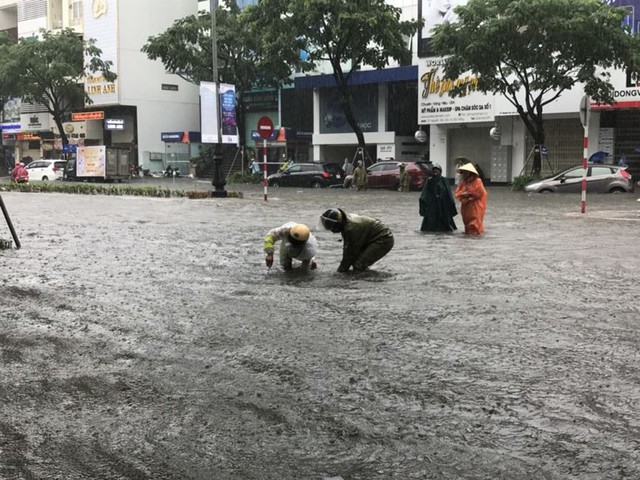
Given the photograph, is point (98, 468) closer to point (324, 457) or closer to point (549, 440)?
point (324, 457)

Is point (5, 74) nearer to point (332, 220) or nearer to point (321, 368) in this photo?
point (332, 220)

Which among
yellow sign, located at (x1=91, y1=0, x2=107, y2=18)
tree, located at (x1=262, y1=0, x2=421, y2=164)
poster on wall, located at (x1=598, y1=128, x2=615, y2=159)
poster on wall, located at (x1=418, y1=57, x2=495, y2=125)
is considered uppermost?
yellow sign, located at (x1=91, y1=0, x2=107, y2=18)

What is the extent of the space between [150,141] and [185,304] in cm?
4578

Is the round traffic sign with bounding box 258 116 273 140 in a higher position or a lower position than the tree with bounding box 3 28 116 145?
lower

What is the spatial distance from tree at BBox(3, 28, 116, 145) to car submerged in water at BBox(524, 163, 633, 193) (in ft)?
108

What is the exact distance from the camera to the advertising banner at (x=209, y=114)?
24.8 m

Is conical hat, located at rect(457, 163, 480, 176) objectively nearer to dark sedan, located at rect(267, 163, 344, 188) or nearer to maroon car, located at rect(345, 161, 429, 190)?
maroon car, located at rect(345, 161, 429, 190)

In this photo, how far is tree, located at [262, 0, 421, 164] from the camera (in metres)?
28.4

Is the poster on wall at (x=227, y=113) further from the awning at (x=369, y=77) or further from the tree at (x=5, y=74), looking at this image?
the tree at (x=5, y=74)

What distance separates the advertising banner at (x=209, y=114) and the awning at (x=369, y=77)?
43.8 ft

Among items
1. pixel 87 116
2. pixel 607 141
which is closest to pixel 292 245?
pixel 607 141

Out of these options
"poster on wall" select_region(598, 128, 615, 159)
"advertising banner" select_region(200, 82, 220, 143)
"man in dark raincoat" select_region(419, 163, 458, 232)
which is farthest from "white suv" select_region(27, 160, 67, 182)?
"man in dark raincoat" select_region(419, 163, 458, 232)

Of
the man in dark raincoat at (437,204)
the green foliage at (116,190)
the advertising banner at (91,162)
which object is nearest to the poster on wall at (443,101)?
the green foliage at (116,190)

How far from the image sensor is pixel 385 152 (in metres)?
37.6
